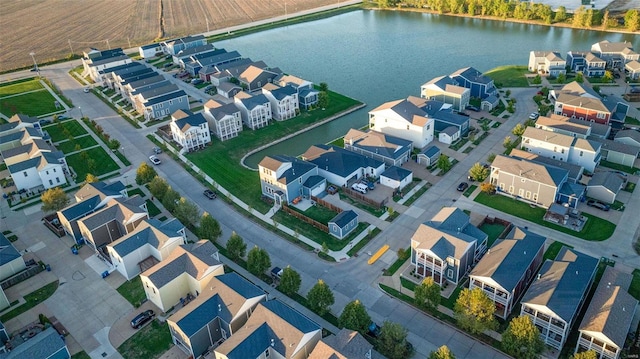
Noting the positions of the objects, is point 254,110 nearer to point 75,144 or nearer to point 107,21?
point 75,144

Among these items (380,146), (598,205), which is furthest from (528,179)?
(380,146)

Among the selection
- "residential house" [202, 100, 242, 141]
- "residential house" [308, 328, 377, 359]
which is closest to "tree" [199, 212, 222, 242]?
"residential house" [308, 328, 377, 359]

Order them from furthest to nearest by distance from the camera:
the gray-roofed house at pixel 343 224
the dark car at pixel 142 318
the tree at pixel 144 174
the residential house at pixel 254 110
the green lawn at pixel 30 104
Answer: the green lawn at pixel 30 104 → the residential house at pixel 254 110 → the tree at pixel 144 174 → the gray-roofed house at pixel 343 224 → the dark car at pixel 142 318

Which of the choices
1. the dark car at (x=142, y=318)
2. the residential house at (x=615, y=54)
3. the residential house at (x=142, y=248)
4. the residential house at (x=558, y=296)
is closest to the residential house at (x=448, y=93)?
the residential house at (x=615, y=54)

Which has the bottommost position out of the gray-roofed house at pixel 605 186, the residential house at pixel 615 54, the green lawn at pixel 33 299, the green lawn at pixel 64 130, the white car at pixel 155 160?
the green lawn at pixel 33 299

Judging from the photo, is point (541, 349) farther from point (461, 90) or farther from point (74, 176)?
point (74, 176)

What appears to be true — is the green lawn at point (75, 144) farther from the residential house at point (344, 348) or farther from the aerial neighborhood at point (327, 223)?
the residential house at point (344, 348)
